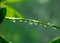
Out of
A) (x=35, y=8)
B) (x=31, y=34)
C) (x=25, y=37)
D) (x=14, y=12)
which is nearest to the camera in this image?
(x=14, y=12)

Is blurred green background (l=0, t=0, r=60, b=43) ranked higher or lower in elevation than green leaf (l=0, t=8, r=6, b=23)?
lower

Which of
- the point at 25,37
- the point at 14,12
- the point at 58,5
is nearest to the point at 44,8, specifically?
the point at 58,5

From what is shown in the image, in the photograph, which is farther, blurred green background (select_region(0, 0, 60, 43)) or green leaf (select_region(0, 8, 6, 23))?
blurred green background (select_region(0, 0, 60, 43))

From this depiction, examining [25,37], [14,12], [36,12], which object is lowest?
[25,37]

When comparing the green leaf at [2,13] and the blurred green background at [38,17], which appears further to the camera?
the blurred green background at [38,17]

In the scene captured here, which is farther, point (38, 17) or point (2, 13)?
point (38, 17)

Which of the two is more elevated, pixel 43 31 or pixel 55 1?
pixel 55 1

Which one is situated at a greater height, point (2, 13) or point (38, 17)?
point (2, 13)

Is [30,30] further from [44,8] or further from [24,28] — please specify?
[44,8]

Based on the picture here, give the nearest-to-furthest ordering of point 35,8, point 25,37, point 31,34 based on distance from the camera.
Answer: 1. point 31,34
2. point 25,37
3. point 35,8

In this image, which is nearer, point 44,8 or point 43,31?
point 43,31

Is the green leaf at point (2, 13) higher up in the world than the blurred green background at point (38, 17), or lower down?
higher up
